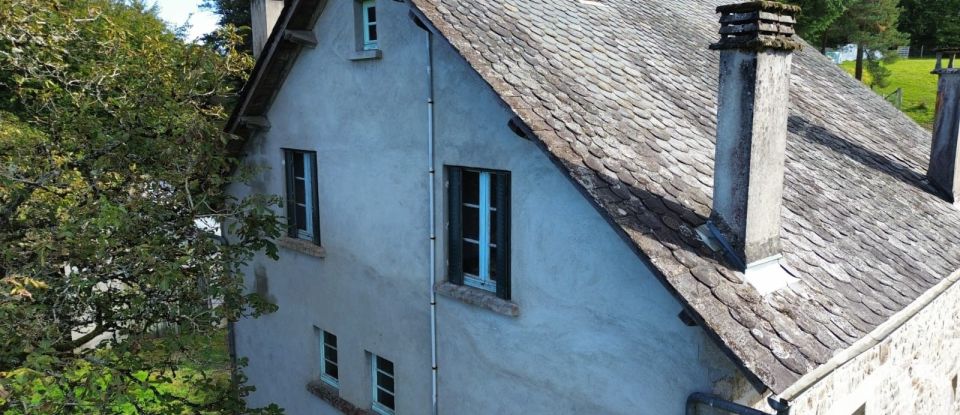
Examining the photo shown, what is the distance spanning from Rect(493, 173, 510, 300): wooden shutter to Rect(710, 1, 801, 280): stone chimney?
223 centimetres

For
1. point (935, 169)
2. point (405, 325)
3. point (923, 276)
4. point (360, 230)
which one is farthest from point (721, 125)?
point (935, 169)

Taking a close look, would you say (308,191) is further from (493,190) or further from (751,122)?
(751,122)

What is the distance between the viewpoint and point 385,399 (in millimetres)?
9477

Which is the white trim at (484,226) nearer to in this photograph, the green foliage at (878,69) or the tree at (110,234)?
the tree at (110,234)

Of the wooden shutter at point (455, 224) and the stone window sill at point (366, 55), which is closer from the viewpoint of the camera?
the wooden shutter at point (455, 224)

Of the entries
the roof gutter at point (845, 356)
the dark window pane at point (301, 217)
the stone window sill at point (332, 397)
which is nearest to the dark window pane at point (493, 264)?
the roof gutter at point (845, 356)

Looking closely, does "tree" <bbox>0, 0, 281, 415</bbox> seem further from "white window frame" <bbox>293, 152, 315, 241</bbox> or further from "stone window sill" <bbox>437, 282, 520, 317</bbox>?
"stone window sill" <bbox>437, 282, 520, 317</bbox>

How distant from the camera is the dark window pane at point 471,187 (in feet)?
24.8

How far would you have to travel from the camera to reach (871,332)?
5.59 meters

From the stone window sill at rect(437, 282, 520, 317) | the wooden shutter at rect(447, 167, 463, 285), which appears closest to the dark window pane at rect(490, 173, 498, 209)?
the wooden shutter at rect(447, 167, 463, 285)

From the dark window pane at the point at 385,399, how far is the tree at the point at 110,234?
193 centimetres

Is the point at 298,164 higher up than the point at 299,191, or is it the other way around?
the point at 298,164

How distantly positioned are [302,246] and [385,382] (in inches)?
99.0

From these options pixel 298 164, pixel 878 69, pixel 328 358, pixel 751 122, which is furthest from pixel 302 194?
pixel 878 69
